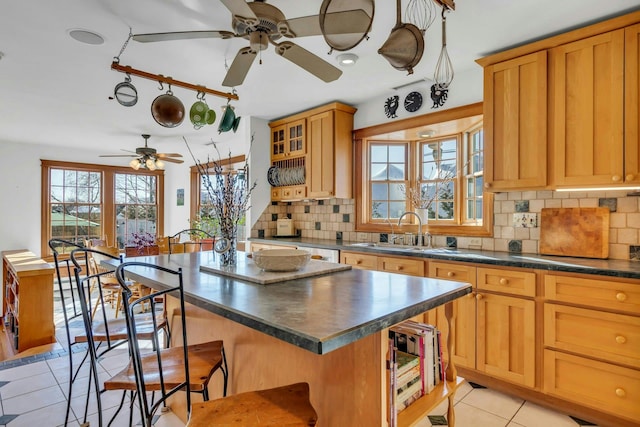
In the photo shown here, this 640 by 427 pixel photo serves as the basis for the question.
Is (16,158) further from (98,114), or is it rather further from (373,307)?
(373,307)

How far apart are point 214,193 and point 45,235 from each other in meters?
6.10

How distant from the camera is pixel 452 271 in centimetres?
260

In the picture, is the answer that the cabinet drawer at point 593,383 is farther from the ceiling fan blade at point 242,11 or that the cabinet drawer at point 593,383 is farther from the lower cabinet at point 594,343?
the ceiling fan blade at point 242,11

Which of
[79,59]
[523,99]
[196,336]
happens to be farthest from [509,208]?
[79,59]

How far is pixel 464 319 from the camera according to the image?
2.56 m

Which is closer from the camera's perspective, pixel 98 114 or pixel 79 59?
pixel 79 59

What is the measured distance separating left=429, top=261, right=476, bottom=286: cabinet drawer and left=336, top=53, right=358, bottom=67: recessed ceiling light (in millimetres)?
1720

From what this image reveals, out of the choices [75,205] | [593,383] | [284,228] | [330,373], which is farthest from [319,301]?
[75,205]

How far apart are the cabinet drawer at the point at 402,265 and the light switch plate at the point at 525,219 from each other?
84 cm

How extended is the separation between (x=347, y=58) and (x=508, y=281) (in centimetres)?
203

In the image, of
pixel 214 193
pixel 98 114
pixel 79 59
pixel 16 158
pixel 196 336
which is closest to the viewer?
pixel 214 193

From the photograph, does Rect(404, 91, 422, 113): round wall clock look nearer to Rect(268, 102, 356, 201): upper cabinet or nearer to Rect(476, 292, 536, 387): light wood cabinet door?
Rect(268, 102, 356, 201): upper cabinet

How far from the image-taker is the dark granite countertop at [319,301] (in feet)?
3.10

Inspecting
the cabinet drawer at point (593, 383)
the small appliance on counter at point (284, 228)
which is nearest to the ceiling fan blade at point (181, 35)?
the cabinet drawer at point (593, 383)
